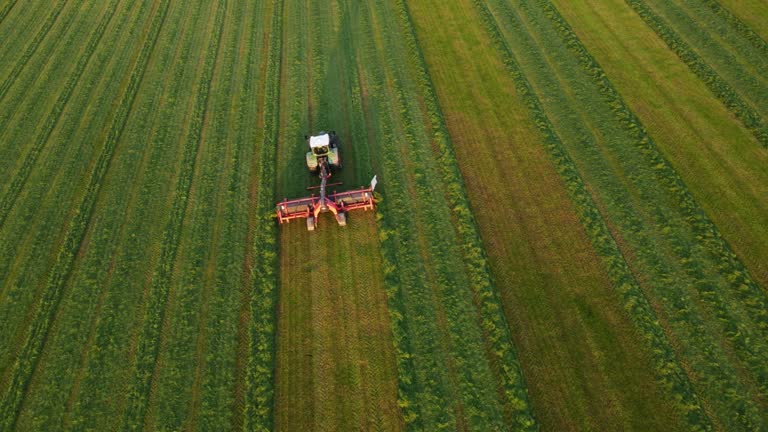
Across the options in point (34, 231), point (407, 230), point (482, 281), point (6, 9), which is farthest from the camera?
point (6, 9)

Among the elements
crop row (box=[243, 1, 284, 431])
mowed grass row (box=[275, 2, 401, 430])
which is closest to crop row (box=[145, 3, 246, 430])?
crop row (box=[243, 1, 284, 431])

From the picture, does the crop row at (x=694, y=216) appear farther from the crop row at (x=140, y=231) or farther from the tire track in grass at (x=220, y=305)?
the crop row at (x=140, y=231)

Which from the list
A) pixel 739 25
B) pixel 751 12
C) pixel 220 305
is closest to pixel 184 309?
pixel 220 305

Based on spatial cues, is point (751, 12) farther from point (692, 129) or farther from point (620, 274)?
point (620, 274)

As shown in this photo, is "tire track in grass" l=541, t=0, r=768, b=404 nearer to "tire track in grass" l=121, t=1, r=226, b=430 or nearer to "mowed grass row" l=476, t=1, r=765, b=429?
"mowed grass row" l=476, t=1, r=765, b=429

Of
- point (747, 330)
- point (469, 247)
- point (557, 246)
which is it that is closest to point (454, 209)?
point (469, 247)

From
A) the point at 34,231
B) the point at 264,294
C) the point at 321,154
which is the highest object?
the point at 321,154
